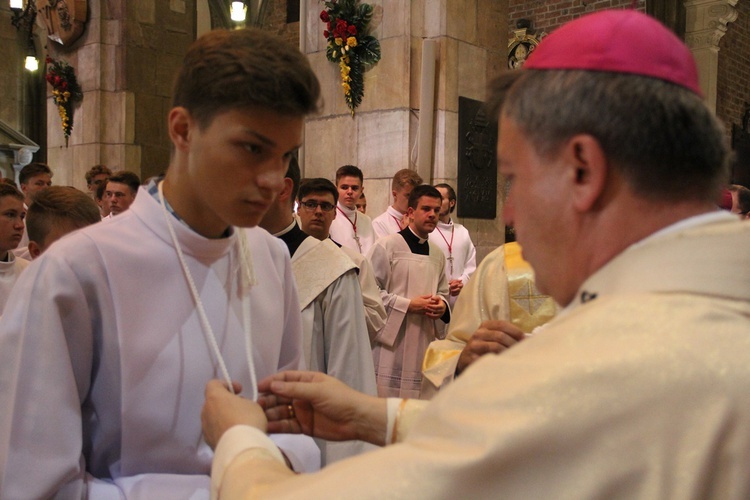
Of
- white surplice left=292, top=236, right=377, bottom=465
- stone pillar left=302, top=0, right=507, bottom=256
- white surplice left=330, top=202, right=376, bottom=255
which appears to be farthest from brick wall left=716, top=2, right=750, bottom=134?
white surplice left=292, top=236, right=377, bottom=465

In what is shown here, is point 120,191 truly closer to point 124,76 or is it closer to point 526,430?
point 124,76

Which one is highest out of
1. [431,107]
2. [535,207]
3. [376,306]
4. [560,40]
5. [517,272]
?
[431,107]


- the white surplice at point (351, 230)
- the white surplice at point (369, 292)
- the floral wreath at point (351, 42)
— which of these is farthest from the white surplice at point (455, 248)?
the white surplice at point (369, 292)

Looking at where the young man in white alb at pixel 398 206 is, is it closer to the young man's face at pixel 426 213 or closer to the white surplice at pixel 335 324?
the young man's face at pixel 426 213

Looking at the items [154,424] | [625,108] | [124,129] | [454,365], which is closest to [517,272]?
[454,365]

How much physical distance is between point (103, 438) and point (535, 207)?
3.47 feet

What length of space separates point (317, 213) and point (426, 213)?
1422mm

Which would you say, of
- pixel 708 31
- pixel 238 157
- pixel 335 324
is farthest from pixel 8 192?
pixel 708 31

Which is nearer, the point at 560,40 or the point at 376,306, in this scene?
the point at 560,40

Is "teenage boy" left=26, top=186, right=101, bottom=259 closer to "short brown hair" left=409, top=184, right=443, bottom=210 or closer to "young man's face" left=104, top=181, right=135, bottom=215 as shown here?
"young man's face" left=104, top=181, right=135, bottom=215

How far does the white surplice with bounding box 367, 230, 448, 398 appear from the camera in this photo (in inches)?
199

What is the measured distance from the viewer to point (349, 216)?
20.1ft

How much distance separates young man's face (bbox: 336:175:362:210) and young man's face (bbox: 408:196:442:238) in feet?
2.65

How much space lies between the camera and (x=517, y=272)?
8.91ft
